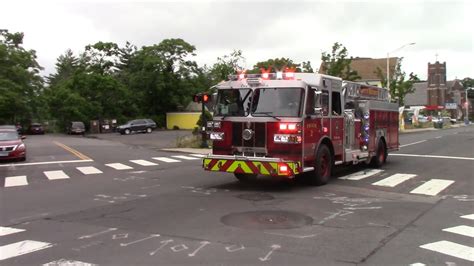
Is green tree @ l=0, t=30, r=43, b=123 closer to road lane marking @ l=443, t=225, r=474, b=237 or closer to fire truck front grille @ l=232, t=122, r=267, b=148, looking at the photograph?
fire truck front grille @ l=232, t=122, r=267, b=148

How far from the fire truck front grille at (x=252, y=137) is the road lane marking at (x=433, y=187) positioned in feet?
12.7

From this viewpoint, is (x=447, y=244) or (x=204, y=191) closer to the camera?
(x=447, y=244)

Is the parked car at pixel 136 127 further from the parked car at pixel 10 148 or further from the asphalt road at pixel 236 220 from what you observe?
the asphalt road at pixel 236 220

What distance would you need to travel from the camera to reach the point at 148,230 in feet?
25.6

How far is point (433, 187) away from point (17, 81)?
59.9 m

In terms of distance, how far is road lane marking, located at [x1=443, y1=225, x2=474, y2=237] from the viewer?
7.71m

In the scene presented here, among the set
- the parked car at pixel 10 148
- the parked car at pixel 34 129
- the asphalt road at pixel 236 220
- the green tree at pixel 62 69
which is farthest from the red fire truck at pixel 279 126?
the green tree at pixel 62 69

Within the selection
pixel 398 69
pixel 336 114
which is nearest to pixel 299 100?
pixel 336 114

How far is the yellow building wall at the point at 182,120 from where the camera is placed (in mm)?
68062

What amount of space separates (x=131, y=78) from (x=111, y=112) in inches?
219

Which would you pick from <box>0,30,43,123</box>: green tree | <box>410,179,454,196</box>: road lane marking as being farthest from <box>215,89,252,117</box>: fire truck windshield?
<box>0,30,43,123</box>: green tree

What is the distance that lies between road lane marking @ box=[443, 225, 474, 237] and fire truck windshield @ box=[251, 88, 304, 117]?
4.52 metres

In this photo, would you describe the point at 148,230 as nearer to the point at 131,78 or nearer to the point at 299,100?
the point at 299,100

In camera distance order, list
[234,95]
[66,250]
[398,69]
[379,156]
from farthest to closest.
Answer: [398,69] → [379,156] → [234,95] → [66,250]
